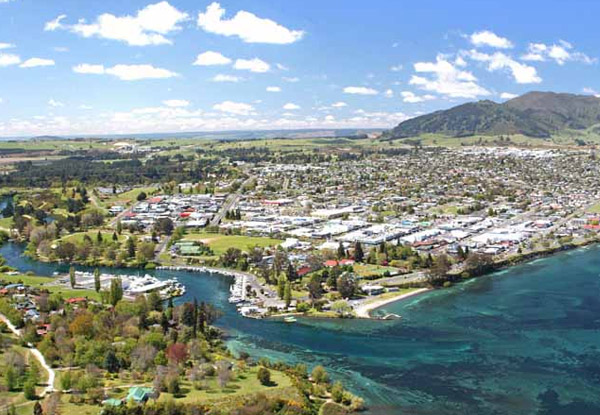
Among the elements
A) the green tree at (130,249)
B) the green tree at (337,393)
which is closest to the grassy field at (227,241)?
the green tree at (130,249)

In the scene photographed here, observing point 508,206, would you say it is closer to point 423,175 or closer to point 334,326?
point 423,175

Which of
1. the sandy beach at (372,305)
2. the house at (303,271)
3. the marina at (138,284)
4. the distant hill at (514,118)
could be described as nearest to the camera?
the sandy beach at (372,305)

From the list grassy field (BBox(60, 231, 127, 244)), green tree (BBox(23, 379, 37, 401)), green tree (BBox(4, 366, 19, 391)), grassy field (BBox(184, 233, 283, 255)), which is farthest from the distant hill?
green tree (BBox(23, 379, 37, 401))

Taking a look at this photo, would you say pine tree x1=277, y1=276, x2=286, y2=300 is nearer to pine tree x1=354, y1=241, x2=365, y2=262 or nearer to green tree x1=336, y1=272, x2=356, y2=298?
green tree x1=336, y1=272, x2=356, y2=298

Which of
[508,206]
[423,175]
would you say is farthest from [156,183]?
[508,206]

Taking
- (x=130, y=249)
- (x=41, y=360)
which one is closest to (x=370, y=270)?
(x=130, y=249)

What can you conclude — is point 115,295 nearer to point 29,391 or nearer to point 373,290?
point 29,391

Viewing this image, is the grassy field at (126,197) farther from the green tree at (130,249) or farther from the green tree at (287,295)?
the green tree at (287,295)
